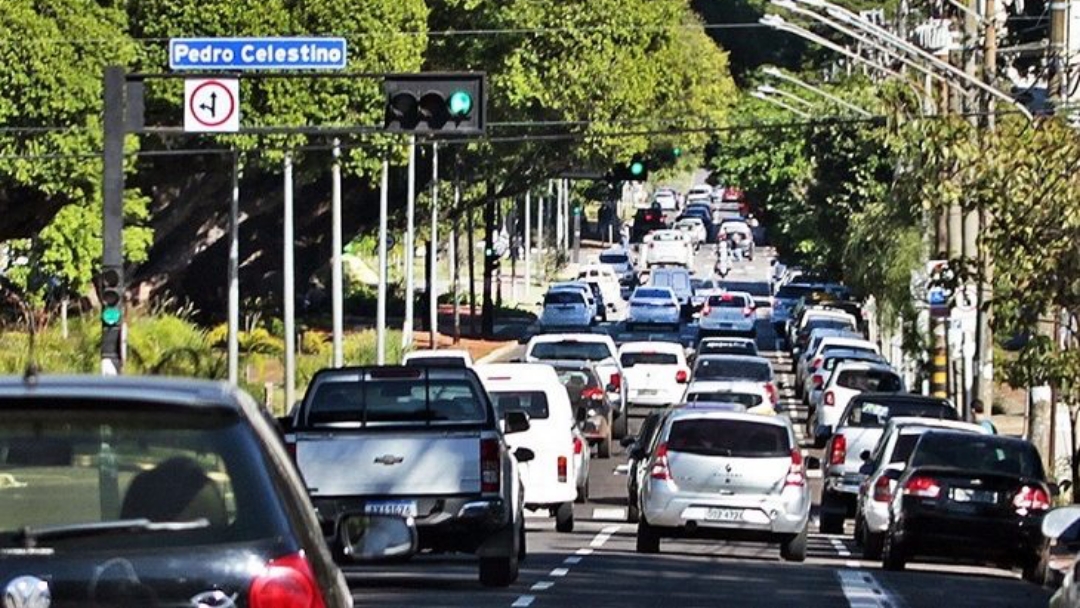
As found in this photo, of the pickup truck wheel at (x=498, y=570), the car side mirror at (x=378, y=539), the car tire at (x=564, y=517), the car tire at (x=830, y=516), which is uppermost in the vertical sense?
the car side mirror at (x=378, y=539)

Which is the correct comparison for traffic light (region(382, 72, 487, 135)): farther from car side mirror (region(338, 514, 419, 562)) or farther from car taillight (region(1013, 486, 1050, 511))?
car side mirror (region(338, 514, 419, 562))

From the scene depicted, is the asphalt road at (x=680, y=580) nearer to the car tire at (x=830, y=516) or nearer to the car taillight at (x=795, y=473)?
the car taillight at (x=795, y=473)

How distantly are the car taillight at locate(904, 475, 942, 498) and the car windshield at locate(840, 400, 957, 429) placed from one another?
9596 millimetres

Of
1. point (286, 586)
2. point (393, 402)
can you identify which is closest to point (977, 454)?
point (393, 402)

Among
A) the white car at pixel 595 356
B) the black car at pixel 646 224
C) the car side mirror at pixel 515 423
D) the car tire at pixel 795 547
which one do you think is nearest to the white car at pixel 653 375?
the white car at pixel 595 356

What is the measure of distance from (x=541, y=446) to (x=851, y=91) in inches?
1602

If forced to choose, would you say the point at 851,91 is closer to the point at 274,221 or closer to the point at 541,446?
the point at 274,221

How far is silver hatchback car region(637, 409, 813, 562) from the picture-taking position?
25828 millimetres

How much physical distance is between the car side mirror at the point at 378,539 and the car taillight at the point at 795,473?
1767cm

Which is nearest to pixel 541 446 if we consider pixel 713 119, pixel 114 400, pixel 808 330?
pixel 114 400

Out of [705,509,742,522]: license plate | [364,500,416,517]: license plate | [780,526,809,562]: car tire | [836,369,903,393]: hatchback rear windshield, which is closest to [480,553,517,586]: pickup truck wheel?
[364,500,416,517]: license plate

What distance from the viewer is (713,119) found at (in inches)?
3332

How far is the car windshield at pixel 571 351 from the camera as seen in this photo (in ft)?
149

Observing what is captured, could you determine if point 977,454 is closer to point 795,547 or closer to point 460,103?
point 795,547
